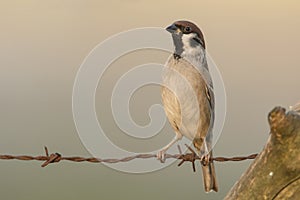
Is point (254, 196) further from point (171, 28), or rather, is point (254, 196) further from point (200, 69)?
point (171, 28)

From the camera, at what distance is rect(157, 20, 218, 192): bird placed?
7.44 feet

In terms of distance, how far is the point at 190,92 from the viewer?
7.41ft

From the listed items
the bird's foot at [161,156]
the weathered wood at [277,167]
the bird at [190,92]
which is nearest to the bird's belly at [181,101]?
the bird at [190,92]

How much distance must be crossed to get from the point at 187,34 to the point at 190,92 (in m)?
0.27

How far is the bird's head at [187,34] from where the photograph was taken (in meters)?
2.37

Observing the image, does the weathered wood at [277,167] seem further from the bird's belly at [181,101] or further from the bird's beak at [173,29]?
the bird's beak at [173,29]

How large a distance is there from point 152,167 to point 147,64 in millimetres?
350

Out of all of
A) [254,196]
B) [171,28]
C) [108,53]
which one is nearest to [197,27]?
[171,28]

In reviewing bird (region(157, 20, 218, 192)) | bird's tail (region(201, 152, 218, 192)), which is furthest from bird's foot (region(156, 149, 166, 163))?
bird's tail (region(201, 152, 218, 192))

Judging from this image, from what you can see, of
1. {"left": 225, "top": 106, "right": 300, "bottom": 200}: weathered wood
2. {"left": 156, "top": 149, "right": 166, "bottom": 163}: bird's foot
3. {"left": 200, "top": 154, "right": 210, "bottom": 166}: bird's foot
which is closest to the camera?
{"left": 225, "top": 106, "right": 300, "bottom": 200}: weathered wood

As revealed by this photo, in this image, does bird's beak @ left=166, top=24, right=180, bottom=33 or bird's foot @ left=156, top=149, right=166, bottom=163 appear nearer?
bird's foot @ left=156, top=149, right=166, bottom=163

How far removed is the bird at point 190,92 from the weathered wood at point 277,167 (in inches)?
53.5

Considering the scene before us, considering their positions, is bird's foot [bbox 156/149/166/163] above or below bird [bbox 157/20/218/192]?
below

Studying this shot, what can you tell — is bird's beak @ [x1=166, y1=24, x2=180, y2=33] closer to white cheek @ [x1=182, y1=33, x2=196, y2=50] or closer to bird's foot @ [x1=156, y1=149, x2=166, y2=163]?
white cheek @ [x1=182, y1=33, x2=196, y2=50]
